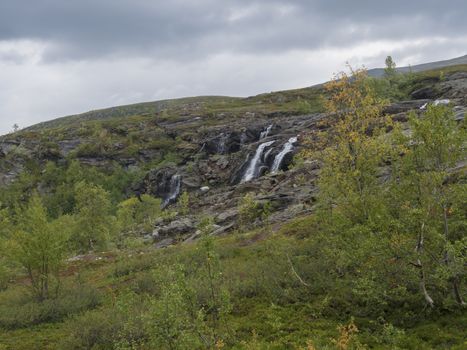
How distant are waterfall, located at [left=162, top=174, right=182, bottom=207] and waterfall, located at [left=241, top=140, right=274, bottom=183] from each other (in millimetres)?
17857

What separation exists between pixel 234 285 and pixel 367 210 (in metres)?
8.19

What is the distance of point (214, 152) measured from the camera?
354 feet

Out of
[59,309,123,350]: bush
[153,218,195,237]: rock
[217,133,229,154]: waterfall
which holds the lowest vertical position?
[153,218,195,237]: rock

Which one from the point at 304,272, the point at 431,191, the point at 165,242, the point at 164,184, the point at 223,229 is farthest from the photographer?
the point at 164,184

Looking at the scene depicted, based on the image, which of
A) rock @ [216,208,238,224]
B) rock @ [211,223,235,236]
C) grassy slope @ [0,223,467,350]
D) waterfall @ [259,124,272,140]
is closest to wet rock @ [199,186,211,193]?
waterfall @ [259,124,272,140]

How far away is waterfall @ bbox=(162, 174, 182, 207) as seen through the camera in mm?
88956

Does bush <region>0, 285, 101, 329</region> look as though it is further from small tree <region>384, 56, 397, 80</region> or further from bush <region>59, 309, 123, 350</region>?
small tree <region>384, 56, 397, 80</region>

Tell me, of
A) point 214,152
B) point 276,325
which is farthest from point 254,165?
point 276,325

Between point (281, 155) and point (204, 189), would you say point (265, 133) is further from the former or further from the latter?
point (281, 155)

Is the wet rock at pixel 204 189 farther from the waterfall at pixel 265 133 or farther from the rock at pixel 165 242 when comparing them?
the rock at pixel 165 242

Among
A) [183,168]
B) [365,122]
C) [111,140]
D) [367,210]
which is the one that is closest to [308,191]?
[365,122]

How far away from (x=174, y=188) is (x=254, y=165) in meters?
21.1

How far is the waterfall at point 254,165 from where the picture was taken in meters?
76.6

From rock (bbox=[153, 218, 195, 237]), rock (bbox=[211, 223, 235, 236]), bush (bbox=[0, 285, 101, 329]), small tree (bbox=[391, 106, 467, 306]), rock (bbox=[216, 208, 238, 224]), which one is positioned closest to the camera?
small tree (bbox=[391, 106, 467, 306])
